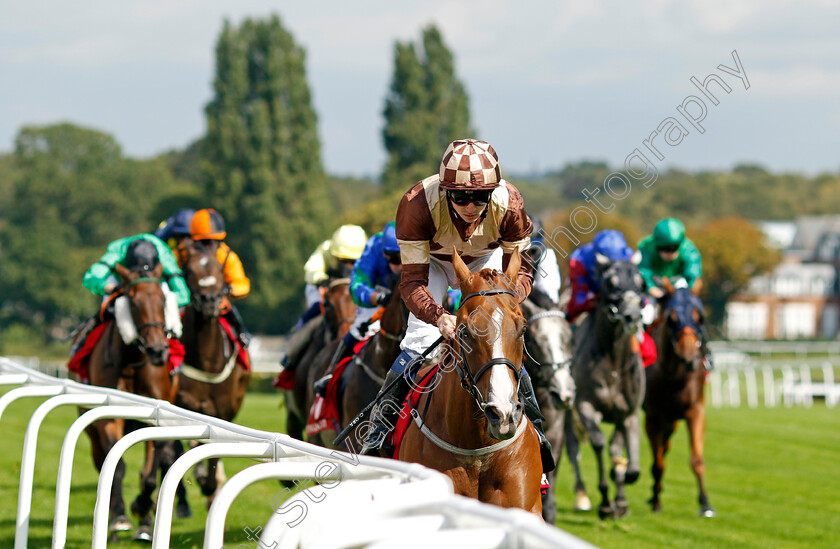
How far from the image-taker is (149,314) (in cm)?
725

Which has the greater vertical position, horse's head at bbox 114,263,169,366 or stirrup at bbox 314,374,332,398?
horse's head at bbox 114,263,169,366

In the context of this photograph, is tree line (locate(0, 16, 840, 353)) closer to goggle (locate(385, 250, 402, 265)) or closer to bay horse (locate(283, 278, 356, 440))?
bay horse (locate(283, 278, 356, 440))

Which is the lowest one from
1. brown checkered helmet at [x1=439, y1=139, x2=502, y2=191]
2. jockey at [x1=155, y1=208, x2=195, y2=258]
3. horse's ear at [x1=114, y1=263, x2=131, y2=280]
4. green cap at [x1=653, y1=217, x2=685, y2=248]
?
horse's ear at [x1=114, y1=263, x2=131, y2=280]

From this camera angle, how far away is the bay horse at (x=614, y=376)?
835 cm

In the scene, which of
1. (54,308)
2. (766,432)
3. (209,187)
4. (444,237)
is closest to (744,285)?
(209,187)

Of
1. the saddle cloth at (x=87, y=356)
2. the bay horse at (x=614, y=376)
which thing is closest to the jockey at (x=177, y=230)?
the saddle cloth at (x=87, y=356)

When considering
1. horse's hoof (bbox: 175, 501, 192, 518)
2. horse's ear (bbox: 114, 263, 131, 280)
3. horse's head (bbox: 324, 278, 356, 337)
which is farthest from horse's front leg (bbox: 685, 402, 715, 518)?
horse's ear (bbox: 114, 263, 131, 280)

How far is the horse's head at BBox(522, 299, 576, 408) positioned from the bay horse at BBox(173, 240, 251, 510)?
2.56m

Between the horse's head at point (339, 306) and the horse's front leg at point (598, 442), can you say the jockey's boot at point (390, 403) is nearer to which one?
the horse's head at point (339, 306)

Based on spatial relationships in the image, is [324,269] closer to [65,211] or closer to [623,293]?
[623,293]

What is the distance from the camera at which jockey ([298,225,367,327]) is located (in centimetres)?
876

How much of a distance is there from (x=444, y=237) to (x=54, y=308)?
194ft

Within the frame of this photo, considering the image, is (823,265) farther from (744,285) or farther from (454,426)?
(454,426)

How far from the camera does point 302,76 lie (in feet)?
150
